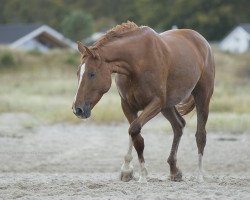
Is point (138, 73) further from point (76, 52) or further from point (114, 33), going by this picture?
point (76, 52)

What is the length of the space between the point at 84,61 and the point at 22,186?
191cm

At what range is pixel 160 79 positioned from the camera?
9.41m

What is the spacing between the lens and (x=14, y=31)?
212ft

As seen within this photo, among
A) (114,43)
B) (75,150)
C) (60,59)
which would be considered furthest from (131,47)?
(60,59)

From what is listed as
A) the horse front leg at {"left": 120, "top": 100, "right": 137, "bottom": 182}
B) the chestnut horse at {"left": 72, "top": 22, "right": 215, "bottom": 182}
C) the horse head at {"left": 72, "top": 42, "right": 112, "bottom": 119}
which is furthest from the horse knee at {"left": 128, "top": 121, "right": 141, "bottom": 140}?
the horse head at {"left": 72, "top": 42, "right": 112, "bottom": 119}

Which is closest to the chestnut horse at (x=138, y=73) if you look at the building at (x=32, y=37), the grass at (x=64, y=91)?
the grass at (x=64, y=91)

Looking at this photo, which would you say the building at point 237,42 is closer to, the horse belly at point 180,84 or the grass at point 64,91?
the grass at point 64,91

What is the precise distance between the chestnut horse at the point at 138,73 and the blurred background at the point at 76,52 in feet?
12.8

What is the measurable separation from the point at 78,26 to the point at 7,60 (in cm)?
1888

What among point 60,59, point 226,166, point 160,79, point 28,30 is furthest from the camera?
point 28,30

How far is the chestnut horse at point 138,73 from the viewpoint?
8.95m

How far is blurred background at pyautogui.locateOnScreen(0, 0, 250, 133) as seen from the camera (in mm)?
25389

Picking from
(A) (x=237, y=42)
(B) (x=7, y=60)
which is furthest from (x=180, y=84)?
(A) (x=237, y=42)

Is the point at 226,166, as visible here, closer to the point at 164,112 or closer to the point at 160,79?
the point at 164,112
